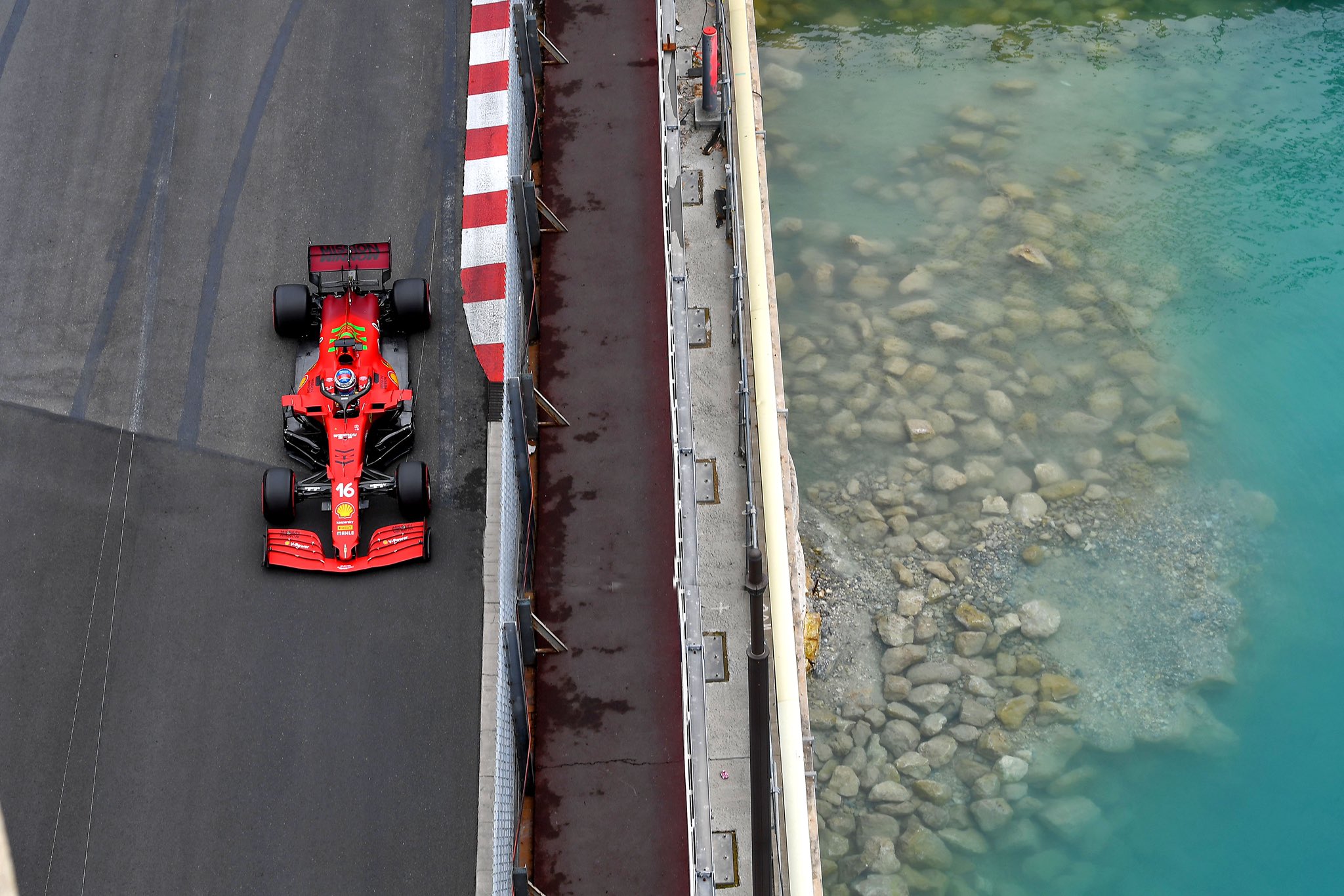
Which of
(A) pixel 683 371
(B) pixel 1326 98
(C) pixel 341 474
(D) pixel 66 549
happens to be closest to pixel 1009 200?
(B) pixel 1326 98

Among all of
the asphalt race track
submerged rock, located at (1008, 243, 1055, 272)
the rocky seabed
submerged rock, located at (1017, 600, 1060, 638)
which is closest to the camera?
the asphalt race track

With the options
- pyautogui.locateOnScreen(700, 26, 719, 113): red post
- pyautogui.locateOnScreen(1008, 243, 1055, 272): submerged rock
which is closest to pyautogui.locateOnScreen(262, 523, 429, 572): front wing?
pyautogui.locateOnScreen(700, 26, 719, 113): red post

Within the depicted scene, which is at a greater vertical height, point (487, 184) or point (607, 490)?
point (487, 184)

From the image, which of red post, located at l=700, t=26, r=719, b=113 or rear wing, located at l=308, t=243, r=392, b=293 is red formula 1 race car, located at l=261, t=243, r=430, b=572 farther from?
red post, located at l=700, t=26, r=719, b=113

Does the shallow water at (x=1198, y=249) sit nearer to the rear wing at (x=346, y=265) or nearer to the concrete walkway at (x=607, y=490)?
the concrete walkway at (x=607, y=490)

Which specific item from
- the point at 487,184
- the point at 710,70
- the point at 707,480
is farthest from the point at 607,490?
the point at 710,70

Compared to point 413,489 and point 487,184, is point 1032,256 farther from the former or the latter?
point 413,489

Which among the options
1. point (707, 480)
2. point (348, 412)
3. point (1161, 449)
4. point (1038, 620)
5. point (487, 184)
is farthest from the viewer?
point (1161, 449)
